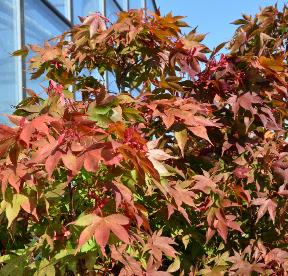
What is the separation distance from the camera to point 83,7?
5535 millimetres

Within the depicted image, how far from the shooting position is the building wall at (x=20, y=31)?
367 centimetres

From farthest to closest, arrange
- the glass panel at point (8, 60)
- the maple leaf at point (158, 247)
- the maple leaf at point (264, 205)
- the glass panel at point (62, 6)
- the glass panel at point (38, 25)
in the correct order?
the glass panel at point (62, 6)
the glass panel at point (38, 25)
the glass panel at point (8, 60)
the maple leaf at point (264, 205)
the maple leaf at point (158, 247)

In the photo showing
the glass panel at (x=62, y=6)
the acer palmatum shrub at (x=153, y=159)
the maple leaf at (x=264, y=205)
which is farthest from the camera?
the glass panel at (x=62, y=6)

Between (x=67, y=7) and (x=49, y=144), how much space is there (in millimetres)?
3948

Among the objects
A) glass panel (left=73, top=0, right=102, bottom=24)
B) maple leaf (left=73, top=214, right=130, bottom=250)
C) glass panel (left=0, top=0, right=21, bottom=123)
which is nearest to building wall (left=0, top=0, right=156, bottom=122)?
glass panel (left=0, top=0, right=21, bottom=123)

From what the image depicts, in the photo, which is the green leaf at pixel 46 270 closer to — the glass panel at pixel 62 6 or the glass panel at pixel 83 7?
the glass panel at pixel 62 6

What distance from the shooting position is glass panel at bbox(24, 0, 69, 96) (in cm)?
400

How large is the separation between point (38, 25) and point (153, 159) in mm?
3128

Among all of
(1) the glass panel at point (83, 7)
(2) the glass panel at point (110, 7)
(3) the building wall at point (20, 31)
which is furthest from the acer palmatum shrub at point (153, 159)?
(2) the glass panel at point (110, 7)

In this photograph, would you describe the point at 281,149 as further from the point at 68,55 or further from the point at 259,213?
the point at 68,55

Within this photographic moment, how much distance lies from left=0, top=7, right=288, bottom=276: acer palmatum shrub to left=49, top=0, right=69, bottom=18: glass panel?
250 centimetres

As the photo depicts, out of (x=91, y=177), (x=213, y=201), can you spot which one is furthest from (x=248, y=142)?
(x=91, y=177)

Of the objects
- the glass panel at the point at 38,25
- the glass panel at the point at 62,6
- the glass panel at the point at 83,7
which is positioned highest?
the glass panel at the point at 83,7

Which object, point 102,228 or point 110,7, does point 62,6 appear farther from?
point 102,228
